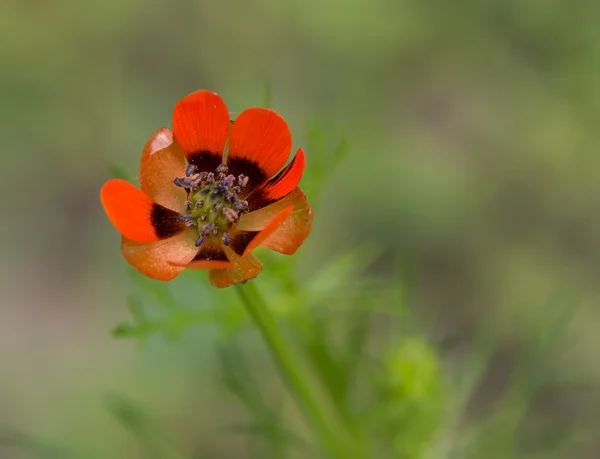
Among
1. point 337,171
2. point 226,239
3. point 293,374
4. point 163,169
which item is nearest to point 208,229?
point 226,239

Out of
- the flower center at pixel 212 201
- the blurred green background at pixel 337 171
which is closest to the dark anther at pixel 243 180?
the flower center at pixel 212 201

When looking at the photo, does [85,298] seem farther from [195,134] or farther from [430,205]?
[195,134]

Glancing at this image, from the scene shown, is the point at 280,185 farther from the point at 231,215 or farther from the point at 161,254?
the point at 161,254

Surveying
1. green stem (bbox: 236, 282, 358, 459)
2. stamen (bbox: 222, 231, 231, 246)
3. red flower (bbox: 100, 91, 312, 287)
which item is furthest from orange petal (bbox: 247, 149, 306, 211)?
green stem (bbox: 236, 282, 358, 459)

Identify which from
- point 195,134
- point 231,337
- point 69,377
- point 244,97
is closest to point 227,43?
point 244,97

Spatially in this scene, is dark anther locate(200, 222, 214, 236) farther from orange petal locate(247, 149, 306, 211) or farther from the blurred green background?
the blurred green background

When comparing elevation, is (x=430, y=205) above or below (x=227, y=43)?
below
